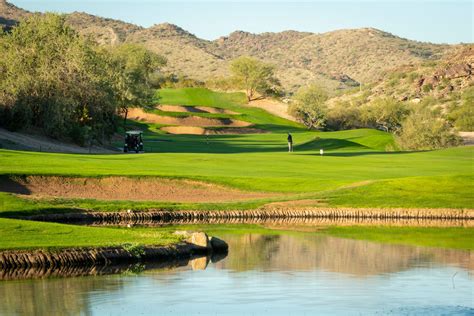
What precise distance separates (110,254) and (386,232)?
14256 millimetres

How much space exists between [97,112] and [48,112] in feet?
21.9

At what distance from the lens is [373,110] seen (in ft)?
449

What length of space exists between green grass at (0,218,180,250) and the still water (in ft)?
6.59

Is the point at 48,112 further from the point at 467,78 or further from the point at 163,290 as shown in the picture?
the point at 467,78

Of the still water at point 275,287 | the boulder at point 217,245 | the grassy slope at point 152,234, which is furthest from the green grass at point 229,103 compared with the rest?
the still water at point 275,287

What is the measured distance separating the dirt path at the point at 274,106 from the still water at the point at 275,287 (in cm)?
11530

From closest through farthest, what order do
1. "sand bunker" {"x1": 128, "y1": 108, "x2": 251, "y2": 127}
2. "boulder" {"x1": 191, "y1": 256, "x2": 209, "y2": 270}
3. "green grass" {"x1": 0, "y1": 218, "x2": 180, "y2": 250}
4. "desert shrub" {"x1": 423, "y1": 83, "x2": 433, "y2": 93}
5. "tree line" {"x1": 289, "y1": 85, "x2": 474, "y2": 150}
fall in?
"green grass" {"x1": 0, "y1": 218, "x2": 180, "y2": 250}, "boulder" {"x1": 191, "y1": 256, "x2": 209, "y2": 270}, "tree line" {"x1": 289, "y1": 85, "x2": 474, "y2": 150}, "sand bunker" {"x1": 128, "y1": 108, "x2": 251, "y2": 127}, "desert shrub" {"x1": 423, "y1": 83, "x2": 433, "y2": 93}

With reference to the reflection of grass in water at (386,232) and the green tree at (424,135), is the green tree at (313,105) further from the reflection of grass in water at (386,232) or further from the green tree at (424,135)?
the reflection of grass in water at (386,232)

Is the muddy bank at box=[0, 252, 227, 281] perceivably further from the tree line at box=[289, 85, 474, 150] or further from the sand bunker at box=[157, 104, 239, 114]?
the sand bunker at box=[157, 104, 239, 114]

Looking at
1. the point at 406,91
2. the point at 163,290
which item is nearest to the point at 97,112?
the point at 163,290

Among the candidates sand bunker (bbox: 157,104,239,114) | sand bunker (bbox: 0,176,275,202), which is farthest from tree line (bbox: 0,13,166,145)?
sand bunker (bbox: 157,104,239,114)

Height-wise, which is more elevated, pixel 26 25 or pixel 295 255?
pixel 26 25

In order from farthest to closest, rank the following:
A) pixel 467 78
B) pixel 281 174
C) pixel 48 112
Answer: pixel 467 78 → pixel 48 112 → pixel 281 174

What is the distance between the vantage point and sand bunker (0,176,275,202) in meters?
47.8
